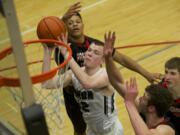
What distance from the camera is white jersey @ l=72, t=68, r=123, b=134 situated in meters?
3.78

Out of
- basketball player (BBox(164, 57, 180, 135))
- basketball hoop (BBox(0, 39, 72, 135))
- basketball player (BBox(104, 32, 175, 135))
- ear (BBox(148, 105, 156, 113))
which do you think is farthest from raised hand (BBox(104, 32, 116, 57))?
basketball player (BBox(164, 57, 180, 135))

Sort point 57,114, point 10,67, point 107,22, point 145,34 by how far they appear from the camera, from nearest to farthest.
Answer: point 10,67 < point 57,114 < point 145,34 < point 107,22

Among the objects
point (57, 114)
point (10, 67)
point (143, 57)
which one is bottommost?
point (143, 57)

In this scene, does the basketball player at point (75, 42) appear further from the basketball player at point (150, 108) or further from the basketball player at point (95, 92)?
the basketball player at point (150, 108)

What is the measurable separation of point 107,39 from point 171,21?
13.6 ft

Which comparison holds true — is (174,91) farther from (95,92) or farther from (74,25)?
(74,25)

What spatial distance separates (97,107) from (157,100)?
2.63ft

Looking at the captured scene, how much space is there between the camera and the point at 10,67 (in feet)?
7.06

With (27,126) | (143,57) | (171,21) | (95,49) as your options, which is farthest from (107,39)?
(171,21)

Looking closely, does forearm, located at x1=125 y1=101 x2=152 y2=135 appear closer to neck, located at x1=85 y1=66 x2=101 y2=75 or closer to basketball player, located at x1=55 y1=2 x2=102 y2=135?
neck, located at x1=85 y1=66 x2=101 y2=75

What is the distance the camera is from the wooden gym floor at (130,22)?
6176 mm

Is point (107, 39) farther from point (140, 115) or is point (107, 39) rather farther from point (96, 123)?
point (96, 123)

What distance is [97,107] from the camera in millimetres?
3809

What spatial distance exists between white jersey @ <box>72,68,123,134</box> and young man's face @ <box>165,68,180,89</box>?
520 mm
